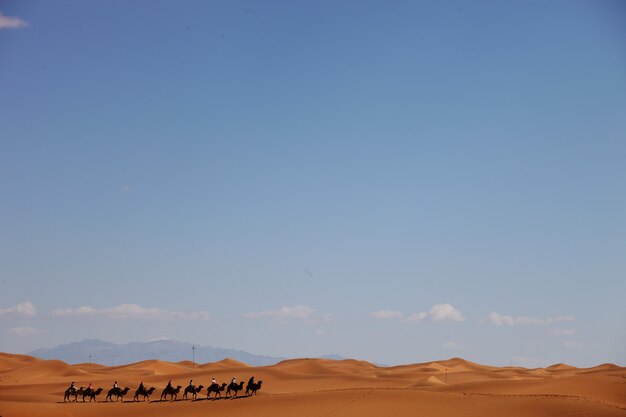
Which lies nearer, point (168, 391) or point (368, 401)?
point (368, 401)

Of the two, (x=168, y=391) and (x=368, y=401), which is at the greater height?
(x=168, y=391)

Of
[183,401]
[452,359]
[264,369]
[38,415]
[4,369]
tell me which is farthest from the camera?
[452,359]

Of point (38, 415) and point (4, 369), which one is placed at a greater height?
point (4, 369)

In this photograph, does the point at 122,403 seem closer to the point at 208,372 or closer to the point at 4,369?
the point at 208,372

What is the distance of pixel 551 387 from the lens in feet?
160

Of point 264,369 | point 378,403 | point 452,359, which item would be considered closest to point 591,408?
point 378,403

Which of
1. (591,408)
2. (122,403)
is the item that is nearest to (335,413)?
(591,408)

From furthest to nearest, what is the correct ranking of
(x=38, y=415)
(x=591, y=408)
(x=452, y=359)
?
(x=452, y=359), (x=38, y=415), (x=591, y=408)

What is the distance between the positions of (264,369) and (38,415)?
129 ft

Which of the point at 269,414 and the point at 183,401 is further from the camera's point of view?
the point at 183,401

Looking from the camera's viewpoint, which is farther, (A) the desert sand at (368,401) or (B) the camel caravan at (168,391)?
(B) the camel caravan at (168,391)

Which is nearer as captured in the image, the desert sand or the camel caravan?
the desert sand

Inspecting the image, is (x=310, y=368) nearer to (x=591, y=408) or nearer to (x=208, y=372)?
(x=208, y=372)

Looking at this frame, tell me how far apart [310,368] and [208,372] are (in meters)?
11.1
